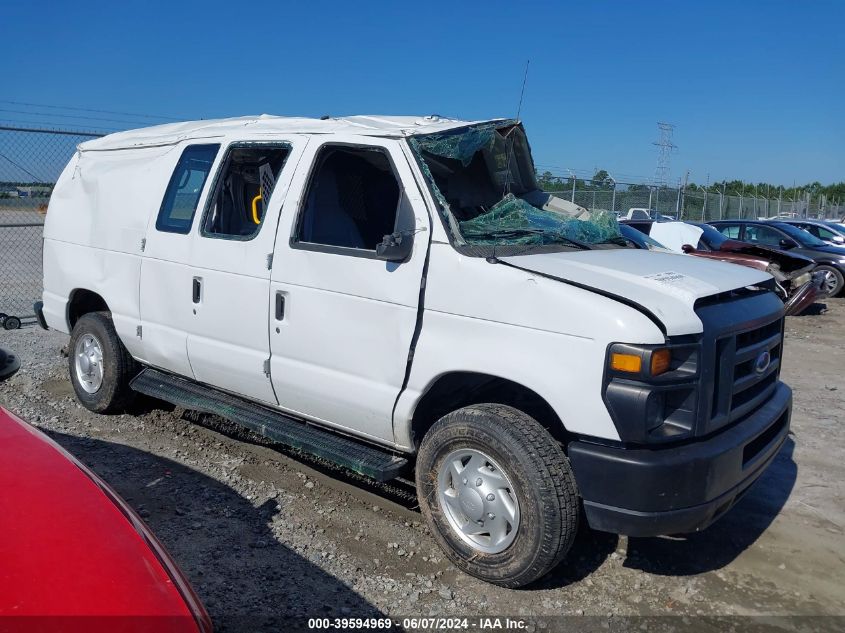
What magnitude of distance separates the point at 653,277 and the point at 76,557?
263 cm

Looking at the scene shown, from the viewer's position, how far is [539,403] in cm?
377

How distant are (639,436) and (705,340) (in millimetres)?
520

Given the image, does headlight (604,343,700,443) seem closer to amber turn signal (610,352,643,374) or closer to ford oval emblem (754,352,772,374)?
amber turn signal (610,352,643,374)

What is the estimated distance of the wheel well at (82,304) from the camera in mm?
5898

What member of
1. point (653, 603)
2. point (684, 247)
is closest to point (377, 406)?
point (653, 603)

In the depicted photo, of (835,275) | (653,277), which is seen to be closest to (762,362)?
(653,277)

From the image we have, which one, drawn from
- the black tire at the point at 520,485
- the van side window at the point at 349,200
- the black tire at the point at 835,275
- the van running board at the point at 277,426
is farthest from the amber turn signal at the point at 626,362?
the black tire at the point at 835,275

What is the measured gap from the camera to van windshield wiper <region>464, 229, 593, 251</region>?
3885mm

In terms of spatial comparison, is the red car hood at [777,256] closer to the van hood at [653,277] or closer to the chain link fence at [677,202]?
the chain link fence at [677,202]

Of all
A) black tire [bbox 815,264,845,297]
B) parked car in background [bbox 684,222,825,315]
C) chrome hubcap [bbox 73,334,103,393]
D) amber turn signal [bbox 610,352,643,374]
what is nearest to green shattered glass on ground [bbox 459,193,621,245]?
amber turn signal [bbox 610,352,643,374]

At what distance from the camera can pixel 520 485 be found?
3336mm

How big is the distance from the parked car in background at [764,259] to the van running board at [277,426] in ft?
24.1

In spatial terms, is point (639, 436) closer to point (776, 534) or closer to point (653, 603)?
point (653, 603)

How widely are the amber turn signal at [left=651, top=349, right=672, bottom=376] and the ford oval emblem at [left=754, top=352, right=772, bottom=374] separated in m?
0.82
